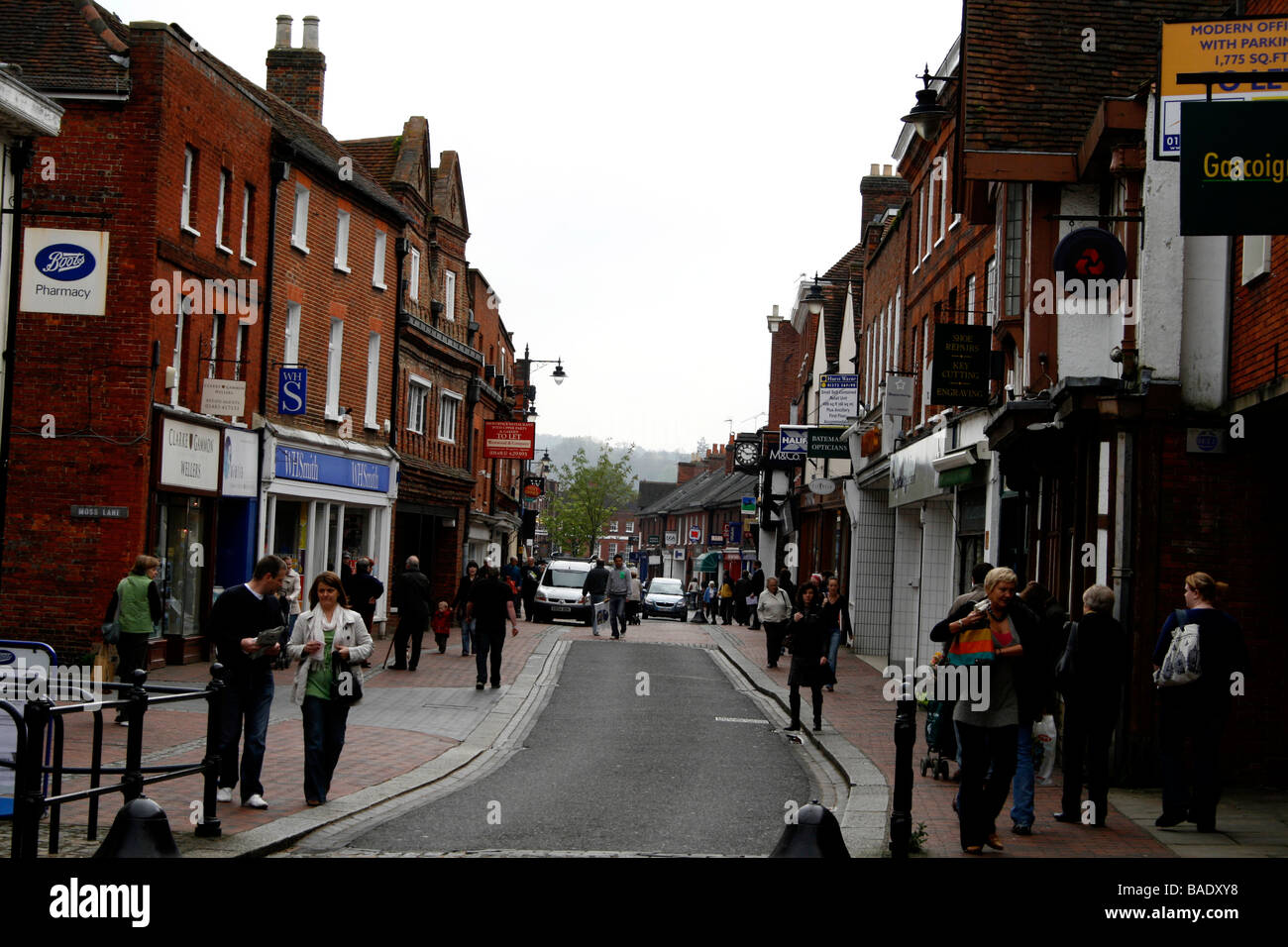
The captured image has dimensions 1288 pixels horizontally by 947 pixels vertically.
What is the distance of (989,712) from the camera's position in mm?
9578

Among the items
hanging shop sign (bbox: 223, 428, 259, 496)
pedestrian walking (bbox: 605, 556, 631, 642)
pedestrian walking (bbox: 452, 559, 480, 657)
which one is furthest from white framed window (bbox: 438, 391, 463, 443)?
hanging shop sign (bbox: 223, 428, 259, 496)

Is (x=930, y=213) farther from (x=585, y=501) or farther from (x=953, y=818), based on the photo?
(x=585, y=501)

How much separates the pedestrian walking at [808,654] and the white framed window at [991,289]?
18.0ft

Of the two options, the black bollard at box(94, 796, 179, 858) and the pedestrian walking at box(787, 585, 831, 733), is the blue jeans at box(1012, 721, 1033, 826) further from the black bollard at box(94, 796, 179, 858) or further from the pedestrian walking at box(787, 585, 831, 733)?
the black bollard at box(94, 796, 179, 858)

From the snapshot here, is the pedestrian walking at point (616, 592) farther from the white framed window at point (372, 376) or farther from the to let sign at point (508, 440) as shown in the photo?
the to let sign at point (508, 440)

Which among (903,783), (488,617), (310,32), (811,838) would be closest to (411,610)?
(488,617)

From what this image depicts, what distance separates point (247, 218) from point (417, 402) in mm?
11798

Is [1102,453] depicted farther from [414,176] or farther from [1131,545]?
[414,176]

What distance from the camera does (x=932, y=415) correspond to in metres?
25.3

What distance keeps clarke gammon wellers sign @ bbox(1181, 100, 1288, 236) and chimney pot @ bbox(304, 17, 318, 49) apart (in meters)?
28.7

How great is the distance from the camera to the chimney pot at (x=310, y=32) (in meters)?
34.5

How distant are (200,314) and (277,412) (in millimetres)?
3754

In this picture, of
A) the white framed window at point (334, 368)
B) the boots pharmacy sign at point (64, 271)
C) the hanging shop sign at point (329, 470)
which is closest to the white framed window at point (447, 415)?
the hanging shop sign at point (329, 470)
